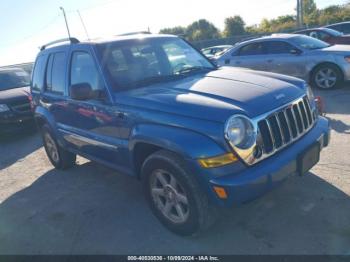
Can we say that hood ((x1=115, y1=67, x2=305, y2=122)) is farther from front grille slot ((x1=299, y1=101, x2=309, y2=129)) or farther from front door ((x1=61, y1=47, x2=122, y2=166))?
front door ((x1=61, y1=47, x2=122, y2=166))

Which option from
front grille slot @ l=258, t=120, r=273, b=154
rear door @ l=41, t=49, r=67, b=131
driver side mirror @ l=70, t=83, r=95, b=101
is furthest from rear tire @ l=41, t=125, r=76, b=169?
front grille slot @ l=258, t=120, r=273, b=154

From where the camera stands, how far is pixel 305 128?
3.52m

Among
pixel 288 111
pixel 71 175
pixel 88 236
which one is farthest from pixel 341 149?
pixel 71 175

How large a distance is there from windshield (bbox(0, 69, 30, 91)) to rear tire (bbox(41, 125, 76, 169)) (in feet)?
15.2

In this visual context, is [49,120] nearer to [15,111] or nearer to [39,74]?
[39,74]

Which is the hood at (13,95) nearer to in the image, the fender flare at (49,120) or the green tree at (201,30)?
the fender flare at (49,120)

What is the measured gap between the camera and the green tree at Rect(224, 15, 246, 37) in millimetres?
57938

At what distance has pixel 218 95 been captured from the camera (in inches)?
129

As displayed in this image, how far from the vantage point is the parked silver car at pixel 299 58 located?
866cm

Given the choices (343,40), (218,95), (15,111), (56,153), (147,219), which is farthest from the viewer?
(343,40)

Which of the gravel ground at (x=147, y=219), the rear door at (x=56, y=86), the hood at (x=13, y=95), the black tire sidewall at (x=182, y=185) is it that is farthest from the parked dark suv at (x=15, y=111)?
the black tire sidewall at (x=182, y=185)

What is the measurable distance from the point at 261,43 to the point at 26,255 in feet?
27.3

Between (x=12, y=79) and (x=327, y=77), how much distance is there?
8.50m

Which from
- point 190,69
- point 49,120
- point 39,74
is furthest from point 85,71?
point 39,74
